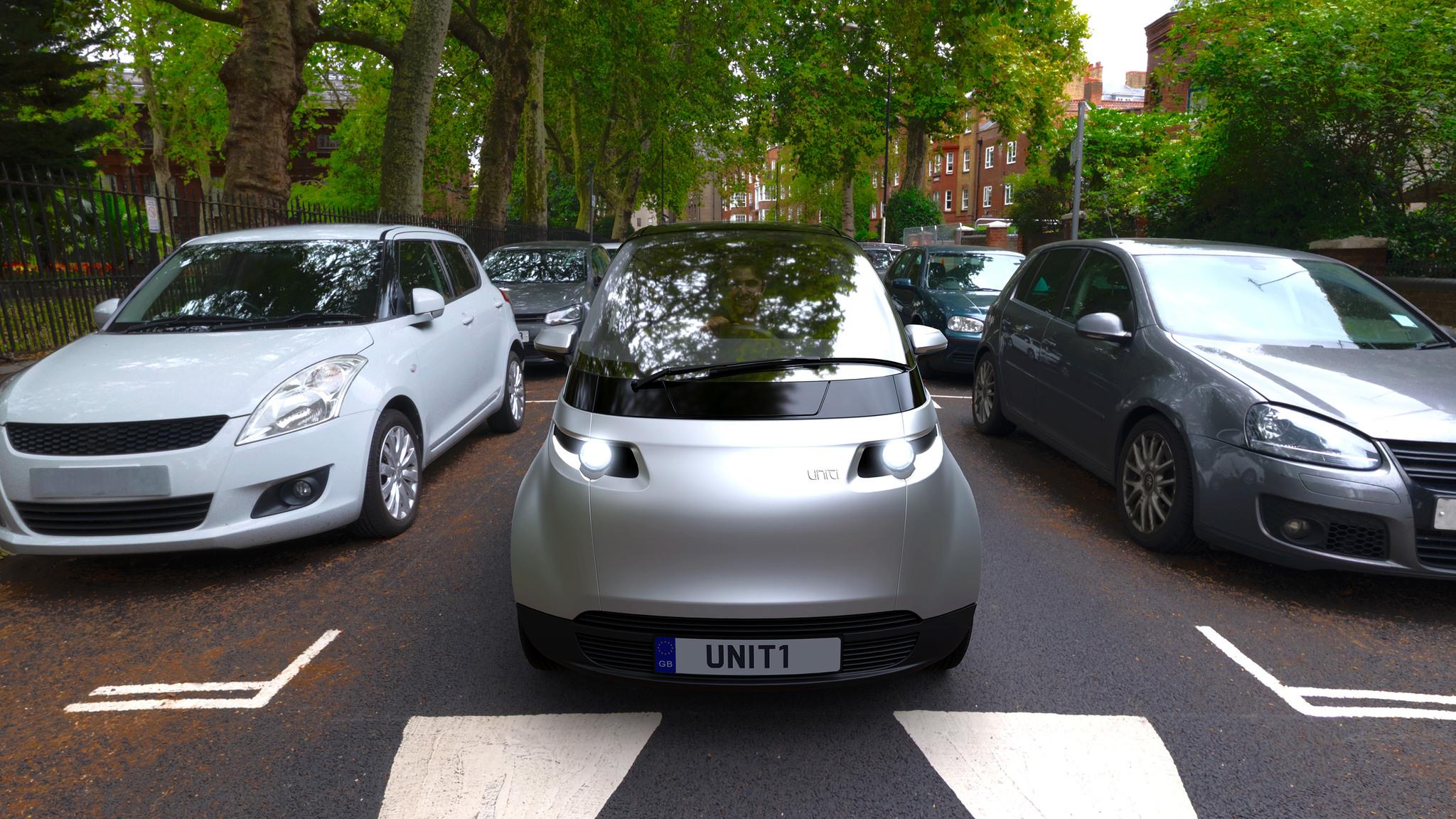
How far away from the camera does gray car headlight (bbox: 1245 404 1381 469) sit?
13.4 feet

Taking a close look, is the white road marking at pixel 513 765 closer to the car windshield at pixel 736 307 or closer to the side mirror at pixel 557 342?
the car windshield at pixel 736 307

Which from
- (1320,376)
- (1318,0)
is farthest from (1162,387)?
(1318,0)

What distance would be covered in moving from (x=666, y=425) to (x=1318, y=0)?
1830 centimetres

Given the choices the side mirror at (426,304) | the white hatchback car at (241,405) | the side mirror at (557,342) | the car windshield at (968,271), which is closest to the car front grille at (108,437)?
the white hatchback car at (241,405)

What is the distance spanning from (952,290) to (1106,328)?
6.03 metres

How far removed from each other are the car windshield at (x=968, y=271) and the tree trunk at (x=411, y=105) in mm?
8054

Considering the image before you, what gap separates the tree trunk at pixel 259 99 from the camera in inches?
461

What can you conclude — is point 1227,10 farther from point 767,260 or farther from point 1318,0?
point 767,260

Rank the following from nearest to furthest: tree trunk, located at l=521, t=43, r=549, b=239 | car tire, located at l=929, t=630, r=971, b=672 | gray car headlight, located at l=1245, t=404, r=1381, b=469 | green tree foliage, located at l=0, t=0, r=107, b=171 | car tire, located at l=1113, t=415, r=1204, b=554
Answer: car tire, located at l=929, t=630, r=971, b=672 < gray car headlight, located at l=1245, t=404, r=1381, b=469 < car tire, located at l=1113, t=415, r=1204, b=554 < green tree foliage, located at l=0, t=0, r=107, b=171 < tree trunk, located at l=521, t=43, r=549, b=239

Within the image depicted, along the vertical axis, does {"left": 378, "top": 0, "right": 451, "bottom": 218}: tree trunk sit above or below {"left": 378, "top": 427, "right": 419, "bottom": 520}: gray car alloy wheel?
above

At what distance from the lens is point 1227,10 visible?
1716 centimetres

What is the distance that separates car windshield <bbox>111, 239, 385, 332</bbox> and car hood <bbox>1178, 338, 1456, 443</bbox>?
15.5 ft

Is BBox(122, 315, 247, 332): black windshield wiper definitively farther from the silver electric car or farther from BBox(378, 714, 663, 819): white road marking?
BBox(378, 714, 663, 819): white road marking

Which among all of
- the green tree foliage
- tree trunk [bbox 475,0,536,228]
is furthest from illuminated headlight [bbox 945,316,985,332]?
the green tree foliage
